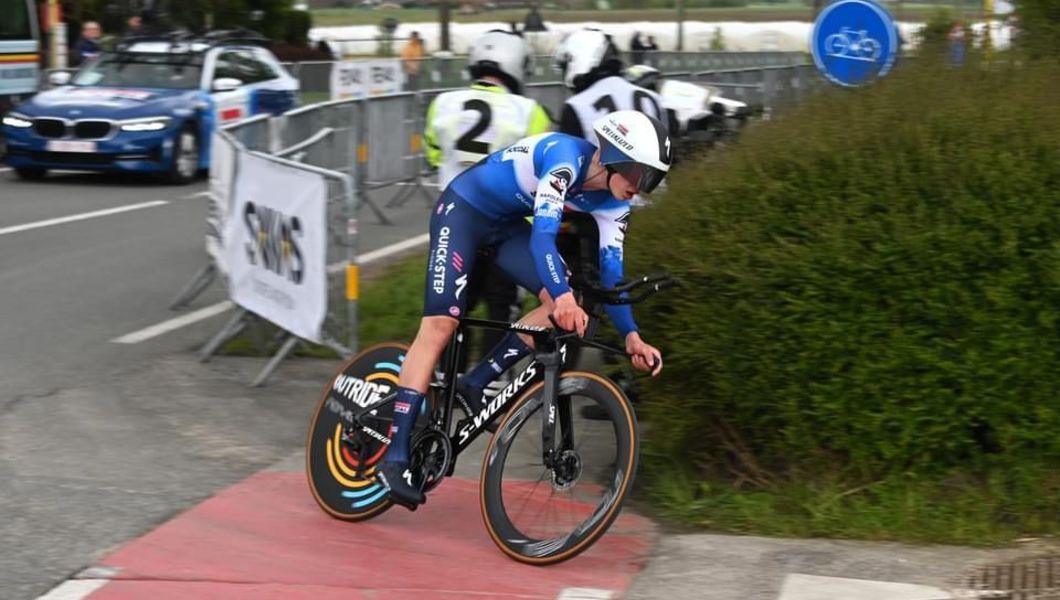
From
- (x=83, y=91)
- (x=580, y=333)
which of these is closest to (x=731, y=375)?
(x=580, y=333)

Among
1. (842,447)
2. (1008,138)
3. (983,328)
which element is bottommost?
(842,447)

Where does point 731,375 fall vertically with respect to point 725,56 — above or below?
above

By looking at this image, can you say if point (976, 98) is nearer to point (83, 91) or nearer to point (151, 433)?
point (151, 433)

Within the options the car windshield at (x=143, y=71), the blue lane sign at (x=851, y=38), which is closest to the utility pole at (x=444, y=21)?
the car windshield at (x=143, y=71)

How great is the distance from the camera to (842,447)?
645 centimetres

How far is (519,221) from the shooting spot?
6.49m

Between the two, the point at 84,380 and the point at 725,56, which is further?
the point at 725,56

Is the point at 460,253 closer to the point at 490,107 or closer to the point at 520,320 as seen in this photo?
the point at 520,320

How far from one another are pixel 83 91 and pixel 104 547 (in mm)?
13963

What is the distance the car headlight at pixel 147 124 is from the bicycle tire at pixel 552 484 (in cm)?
1348

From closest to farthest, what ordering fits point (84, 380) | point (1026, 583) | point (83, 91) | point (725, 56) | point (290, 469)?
1. point (1026, 583)
2. point (290, 469)
3. point (84, 380)
4. point (83, 91)
5. point (725, 56)

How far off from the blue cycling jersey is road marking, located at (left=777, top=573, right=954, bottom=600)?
3.76ft

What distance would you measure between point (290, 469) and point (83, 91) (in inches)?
508

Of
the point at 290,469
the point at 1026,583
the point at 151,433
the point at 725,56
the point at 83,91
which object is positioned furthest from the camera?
the point at 725,56
